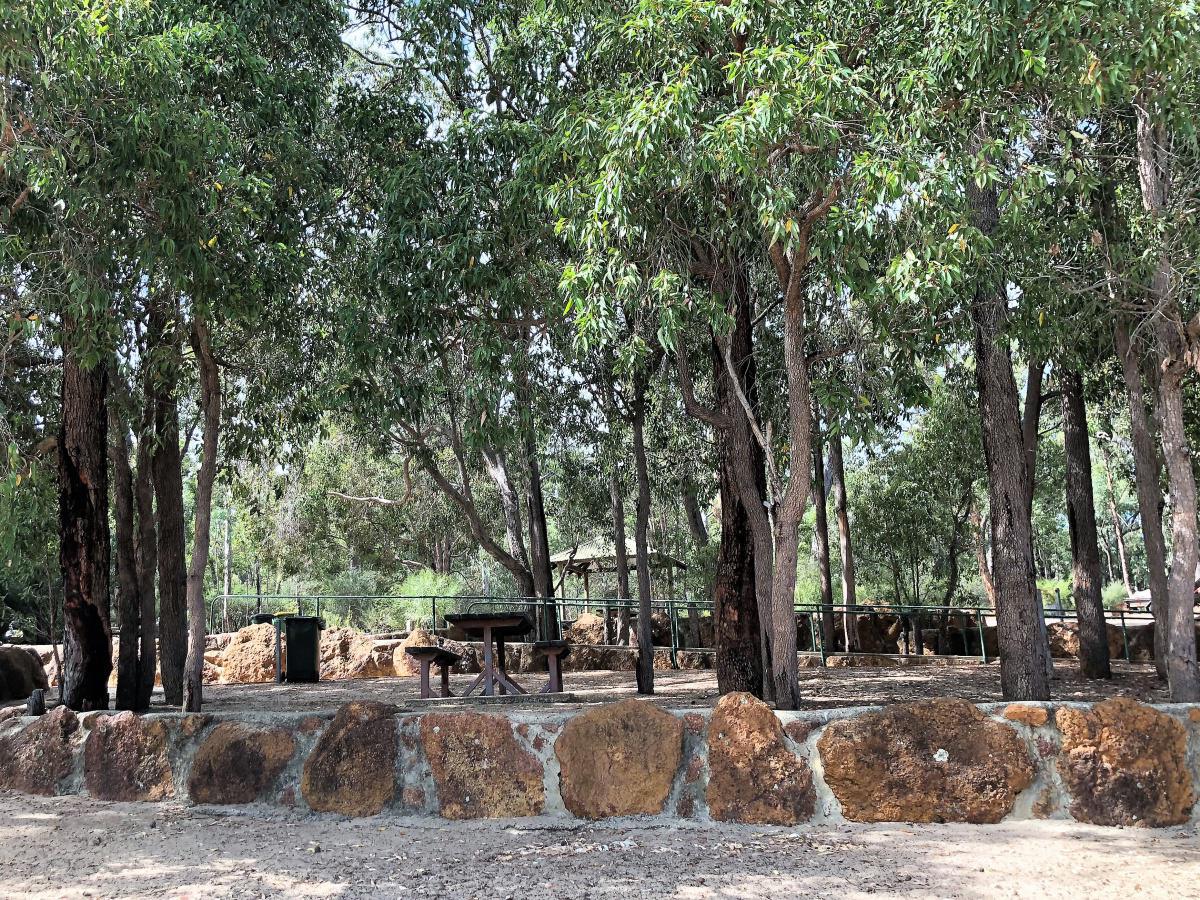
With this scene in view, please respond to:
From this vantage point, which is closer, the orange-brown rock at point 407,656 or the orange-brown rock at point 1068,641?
the orange-brown rock at point 407,656

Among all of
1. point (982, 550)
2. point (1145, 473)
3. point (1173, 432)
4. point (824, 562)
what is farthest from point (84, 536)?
point (982, 550)

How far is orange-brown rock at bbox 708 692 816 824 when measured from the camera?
5.34 m

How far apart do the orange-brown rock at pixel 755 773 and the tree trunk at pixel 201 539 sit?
17.3 ft

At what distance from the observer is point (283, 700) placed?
11547 mm

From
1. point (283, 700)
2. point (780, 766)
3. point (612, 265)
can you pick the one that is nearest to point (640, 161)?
point (612, 265)

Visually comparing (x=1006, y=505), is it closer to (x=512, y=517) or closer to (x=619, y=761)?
(x=619, y=761)

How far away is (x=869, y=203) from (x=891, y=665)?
33.5 feet

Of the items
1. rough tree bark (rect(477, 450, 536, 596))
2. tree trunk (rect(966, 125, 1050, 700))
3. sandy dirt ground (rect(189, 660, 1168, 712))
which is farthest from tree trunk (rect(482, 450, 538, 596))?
tree trunk (rect(966, 125, 1050, 700))

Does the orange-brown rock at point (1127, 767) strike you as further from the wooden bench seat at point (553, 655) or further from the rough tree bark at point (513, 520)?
the rough tree bark at point (513, 520)

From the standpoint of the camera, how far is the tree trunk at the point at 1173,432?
285 inches

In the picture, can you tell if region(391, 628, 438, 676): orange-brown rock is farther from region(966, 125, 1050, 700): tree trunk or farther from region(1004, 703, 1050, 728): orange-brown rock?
region(1004, 703, 1050, 728): orange-brown rock

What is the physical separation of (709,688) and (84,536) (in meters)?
6.64

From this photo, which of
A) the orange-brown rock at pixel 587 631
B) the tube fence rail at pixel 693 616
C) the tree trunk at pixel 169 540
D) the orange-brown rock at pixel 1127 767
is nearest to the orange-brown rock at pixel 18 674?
the tube fence rail at pixel 693 616

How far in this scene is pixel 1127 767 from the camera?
16.8 feet
